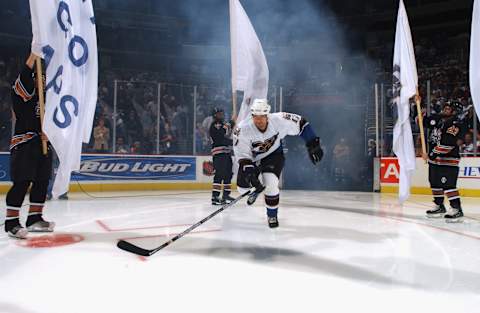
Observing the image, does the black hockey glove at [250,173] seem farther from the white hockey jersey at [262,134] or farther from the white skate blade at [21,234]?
the white skate blade at [21,234]

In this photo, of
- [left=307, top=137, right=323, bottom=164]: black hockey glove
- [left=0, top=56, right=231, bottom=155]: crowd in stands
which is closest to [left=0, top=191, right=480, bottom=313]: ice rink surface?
[left=307, top=137, right=323, bottom=164]: black hockey glove

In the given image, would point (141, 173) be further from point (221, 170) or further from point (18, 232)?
point (18, 232)

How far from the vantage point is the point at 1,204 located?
22.7 feet

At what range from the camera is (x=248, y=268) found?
2.84m

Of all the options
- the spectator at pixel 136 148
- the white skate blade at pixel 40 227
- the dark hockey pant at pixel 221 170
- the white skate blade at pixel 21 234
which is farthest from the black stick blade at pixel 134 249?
the spectator at pixel 136 148

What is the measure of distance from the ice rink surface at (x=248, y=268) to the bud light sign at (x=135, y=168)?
4.58 meters

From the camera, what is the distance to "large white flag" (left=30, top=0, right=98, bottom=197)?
3.16 metres

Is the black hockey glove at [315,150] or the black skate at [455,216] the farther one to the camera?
the black skate at [455,216]

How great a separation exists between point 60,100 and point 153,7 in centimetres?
1398

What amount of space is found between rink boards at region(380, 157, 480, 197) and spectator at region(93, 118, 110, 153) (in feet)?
21.0

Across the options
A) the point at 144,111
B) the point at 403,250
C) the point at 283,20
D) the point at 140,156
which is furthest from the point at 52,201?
the point at 283,20

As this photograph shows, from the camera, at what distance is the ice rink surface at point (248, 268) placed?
2.15 metres

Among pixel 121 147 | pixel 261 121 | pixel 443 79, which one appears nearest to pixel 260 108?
pixel 261 121

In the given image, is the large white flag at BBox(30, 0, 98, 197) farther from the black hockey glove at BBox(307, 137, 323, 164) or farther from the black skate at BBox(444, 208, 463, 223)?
the black skate at BBox(444, 208, 463, 223)
